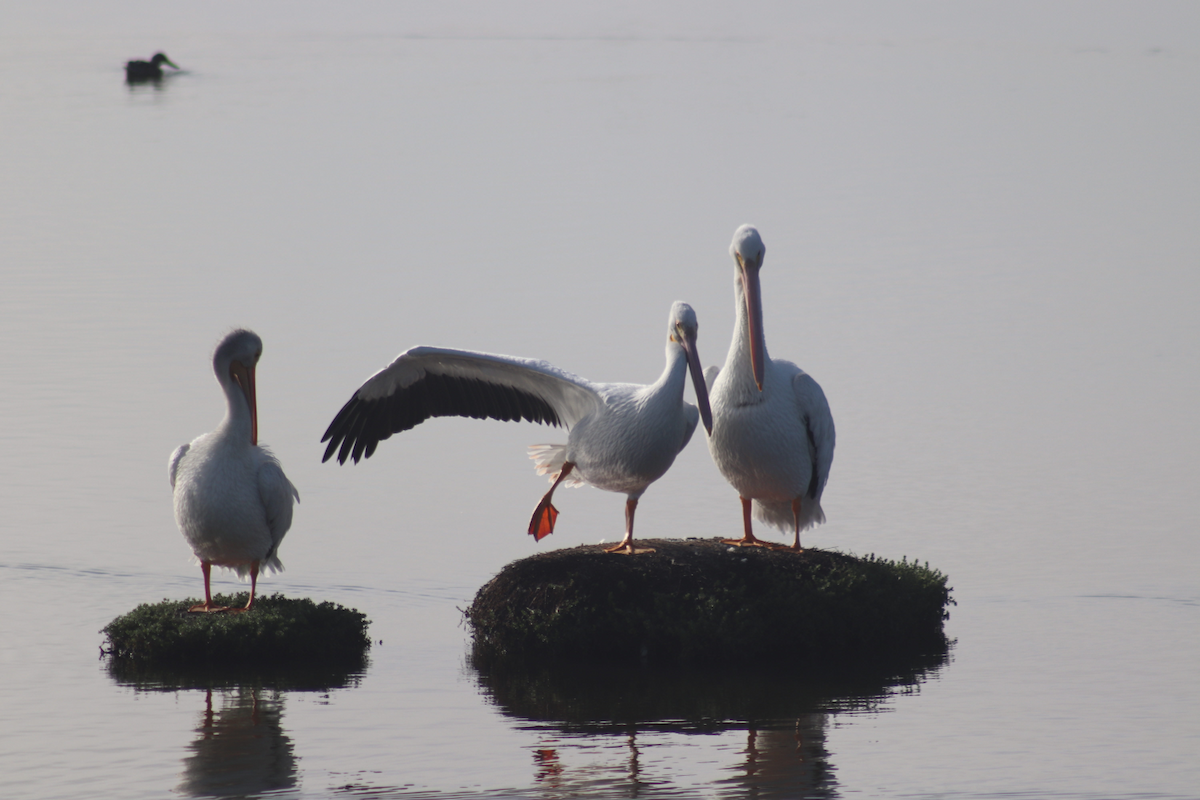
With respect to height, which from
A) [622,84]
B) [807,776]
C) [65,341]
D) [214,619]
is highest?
[622,84]

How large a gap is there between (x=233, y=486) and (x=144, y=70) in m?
47.0

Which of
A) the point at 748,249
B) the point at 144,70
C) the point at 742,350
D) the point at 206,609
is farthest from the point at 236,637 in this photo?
the point at 144,70

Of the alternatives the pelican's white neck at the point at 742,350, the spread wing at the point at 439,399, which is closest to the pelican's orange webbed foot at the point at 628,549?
the spread wing at the point at 439,399

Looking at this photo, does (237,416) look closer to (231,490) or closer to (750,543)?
(231,490)

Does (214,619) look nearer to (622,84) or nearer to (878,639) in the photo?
(878,639)

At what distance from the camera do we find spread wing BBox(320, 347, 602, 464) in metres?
12.9

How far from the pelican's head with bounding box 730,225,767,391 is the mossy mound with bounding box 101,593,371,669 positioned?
10.9ft

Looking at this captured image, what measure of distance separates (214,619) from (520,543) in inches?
163

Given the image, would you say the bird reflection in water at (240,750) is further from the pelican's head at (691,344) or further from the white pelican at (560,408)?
the pelican's head at (691,344)

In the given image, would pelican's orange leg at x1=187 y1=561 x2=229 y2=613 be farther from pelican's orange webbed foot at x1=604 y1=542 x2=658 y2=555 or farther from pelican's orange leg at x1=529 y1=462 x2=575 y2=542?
pelican's orange webbed foot at x1=604 y1=542 x2=658 y2=555

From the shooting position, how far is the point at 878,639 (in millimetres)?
12562

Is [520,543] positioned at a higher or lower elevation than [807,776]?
higher

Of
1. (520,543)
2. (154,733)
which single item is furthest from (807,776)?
(520,543)

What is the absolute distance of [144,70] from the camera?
56.2 m
